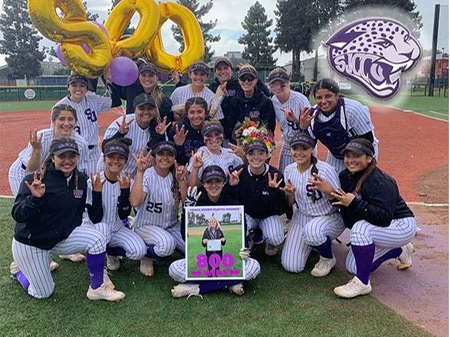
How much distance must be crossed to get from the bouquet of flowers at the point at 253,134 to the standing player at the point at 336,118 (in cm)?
50

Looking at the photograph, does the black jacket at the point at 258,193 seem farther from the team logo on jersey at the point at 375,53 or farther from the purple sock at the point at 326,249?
the team logo on jersey at the point at 375,53

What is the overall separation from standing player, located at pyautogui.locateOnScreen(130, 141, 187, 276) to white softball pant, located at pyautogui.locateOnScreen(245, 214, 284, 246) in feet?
2.51

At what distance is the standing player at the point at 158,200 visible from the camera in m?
4.11

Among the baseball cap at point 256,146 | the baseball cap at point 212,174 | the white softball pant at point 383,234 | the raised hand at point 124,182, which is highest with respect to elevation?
the baseball cap at point 256,146

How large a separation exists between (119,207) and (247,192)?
125 cm

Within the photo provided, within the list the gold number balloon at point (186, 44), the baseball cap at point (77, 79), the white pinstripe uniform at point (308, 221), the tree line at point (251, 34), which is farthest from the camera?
the tree line at point (251, 34)

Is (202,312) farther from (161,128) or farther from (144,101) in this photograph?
(144,101)

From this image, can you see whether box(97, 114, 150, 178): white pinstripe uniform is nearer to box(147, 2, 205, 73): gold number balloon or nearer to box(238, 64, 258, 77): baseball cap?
box(238, 64, 258, 77): baseball cap

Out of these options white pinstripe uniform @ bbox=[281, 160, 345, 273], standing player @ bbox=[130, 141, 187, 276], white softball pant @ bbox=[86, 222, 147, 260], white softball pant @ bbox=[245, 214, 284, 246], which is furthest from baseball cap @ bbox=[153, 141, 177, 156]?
white pinstripe uniform @ bbox=[281, 160, 345, 273]

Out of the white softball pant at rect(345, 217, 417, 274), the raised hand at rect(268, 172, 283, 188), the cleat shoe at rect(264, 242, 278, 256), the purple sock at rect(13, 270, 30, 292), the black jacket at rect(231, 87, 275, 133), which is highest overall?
the black jacket at rect(231, 87, 275, 133)

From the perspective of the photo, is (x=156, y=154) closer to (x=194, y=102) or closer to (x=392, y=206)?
(x=194, y=102)

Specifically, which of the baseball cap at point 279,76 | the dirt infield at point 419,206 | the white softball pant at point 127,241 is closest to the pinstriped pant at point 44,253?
the white softball pant at point 127,241

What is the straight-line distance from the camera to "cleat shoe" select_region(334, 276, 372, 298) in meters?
3.70

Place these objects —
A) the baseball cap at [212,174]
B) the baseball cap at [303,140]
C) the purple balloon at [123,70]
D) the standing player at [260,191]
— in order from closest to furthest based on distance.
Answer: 1. the baseball cap at [212,174]
2. the baseball cap at [303,140]
3. the standing player at [260,191]
4. the purple balloon at [123,70]
